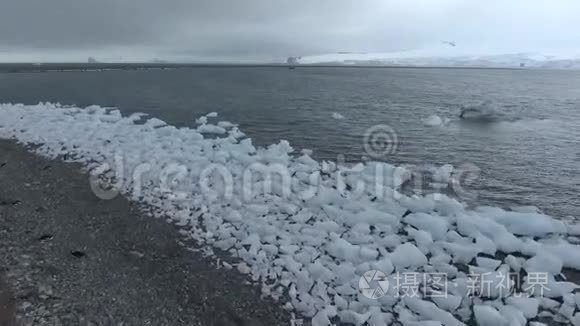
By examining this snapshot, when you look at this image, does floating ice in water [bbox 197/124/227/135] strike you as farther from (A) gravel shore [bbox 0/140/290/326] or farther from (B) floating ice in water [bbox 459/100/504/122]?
(B) floating ice in water [bbox 459/100/504/122]

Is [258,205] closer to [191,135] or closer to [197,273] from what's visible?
[197,273]

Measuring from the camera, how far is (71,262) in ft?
27.2

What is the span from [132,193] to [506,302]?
11.2 metres

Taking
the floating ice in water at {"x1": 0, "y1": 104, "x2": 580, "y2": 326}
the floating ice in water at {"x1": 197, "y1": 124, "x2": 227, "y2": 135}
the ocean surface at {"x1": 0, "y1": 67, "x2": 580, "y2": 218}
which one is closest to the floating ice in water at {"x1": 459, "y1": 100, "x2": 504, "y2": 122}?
the ocean surface at {"x1": 0, "y1": 67, "x2": 580, "y2": 218}

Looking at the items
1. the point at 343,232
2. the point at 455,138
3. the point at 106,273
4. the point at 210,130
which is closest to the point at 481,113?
the point at 455,138

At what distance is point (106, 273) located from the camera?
26.4ft

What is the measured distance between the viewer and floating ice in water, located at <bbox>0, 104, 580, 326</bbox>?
7441 millimetres

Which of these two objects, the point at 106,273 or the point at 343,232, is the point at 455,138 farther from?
the point at 106,273

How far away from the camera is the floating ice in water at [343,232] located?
744 cm

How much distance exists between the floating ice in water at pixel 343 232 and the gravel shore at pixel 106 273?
2.28 feet

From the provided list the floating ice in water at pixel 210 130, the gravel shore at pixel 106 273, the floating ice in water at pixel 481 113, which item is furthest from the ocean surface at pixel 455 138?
the gravel shore at pixel 106 273

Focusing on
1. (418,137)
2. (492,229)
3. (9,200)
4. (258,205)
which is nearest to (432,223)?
(492,229)

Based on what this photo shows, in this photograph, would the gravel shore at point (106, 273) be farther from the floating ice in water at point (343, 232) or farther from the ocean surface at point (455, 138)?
the ocean surface at point (455, 138)

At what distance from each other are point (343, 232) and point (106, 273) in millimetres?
5909
